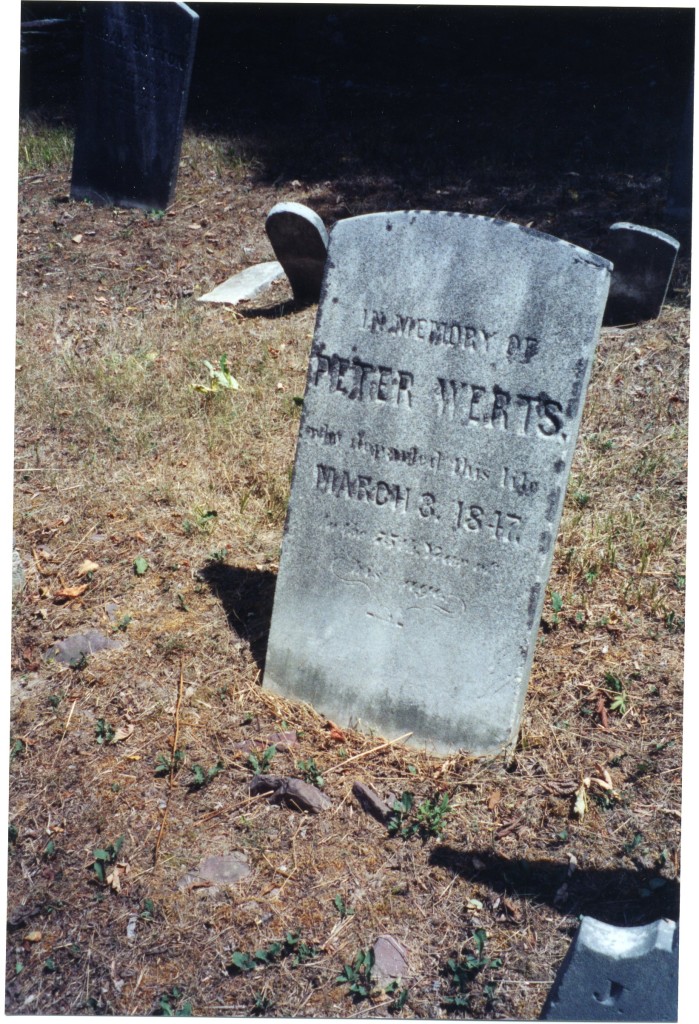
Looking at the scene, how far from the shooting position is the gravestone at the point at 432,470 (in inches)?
109

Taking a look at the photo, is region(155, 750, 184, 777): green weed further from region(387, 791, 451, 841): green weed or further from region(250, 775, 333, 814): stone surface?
region(387, 791, 451, 841): green weed

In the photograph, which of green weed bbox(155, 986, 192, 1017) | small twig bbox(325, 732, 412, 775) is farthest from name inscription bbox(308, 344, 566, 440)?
green weed bbox(155, 986, 192, 1017)

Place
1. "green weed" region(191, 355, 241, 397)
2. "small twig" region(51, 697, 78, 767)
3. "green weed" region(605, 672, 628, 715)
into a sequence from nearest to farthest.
A: "small twig" region(51, 697, 78, 767)
"green weed" region(605, 672, 628, 715)
"green weed" region(191, 355, 241, 397)

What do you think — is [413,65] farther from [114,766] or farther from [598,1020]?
[598,1020]

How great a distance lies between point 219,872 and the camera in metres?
2.74

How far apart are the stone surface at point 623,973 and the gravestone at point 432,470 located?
1.15 meters

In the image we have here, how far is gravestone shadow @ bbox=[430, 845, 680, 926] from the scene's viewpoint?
2600 mm

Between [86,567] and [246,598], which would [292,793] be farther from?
[86,567]

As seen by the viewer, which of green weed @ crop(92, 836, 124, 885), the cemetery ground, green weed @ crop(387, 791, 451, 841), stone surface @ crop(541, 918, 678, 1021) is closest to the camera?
stone surface @ crop(541, 918, 678, 1021)

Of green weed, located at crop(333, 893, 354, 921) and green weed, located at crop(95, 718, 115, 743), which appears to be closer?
green weed, located at crop(333, 893, 354, 921)

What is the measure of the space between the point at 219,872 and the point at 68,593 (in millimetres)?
1586

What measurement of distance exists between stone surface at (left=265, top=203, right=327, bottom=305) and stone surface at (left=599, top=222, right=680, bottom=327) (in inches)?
78.9

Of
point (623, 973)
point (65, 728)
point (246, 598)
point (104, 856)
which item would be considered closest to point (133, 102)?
point (246, 598)

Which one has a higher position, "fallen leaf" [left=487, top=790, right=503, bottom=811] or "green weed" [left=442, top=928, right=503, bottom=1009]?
"fallen leaf" [left=487, top=790, right=503, bottom=811]
